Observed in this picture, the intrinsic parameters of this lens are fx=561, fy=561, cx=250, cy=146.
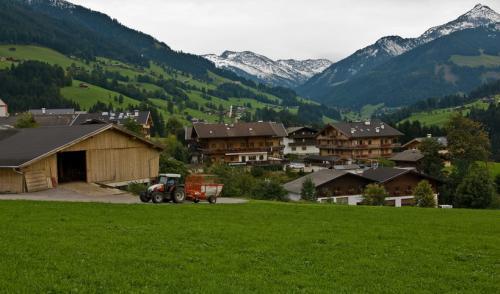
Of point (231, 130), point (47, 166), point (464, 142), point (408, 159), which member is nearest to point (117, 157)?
point (47, 166)

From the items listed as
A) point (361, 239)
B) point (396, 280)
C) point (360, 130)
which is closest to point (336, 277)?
point (396, 280)

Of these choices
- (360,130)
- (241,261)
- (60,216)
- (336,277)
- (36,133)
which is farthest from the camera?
(360,130)

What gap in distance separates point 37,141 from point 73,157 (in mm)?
6103

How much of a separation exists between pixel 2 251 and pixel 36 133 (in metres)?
30.9

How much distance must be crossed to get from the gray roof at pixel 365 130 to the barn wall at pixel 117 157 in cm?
8426

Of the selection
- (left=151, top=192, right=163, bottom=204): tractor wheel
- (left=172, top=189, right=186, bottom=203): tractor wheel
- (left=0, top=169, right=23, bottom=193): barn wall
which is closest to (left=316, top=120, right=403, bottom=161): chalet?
(left=172, top=189, right=186, bottom=203): tractor wheel

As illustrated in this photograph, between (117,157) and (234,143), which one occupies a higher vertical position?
(234,143)

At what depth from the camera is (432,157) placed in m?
90.9

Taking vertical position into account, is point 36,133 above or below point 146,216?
above

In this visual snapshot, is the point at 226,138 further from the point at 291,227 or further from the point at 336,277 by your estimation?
the point at 336,277

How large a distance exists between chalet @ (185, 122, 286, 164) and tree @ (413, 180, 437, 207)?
47.5 m

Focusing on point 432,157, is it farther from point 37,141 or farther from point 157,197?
point 37,141

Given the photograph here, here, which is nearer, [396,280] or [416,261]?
[396,280]

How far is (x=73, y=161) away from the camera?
47500 mm
